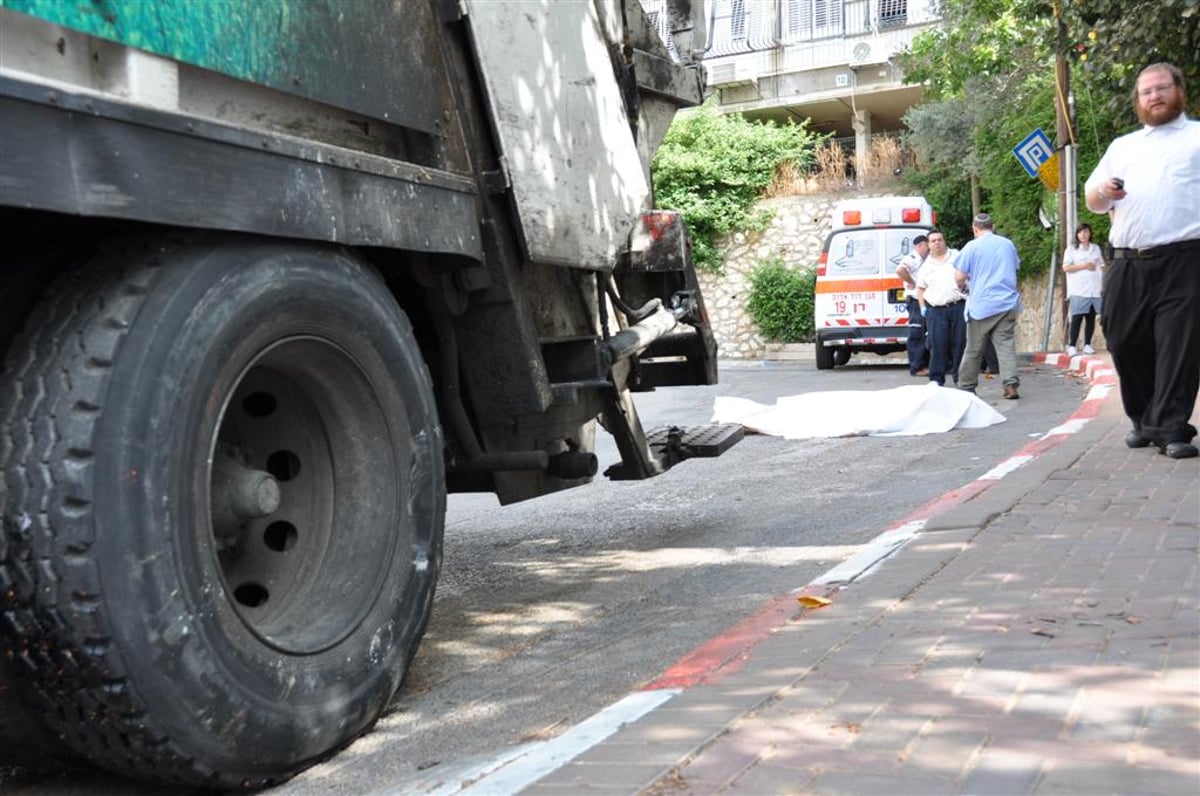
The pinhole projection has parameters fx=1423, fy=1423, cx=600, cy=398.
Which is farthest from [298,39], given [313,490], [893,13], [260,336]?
[893,13]

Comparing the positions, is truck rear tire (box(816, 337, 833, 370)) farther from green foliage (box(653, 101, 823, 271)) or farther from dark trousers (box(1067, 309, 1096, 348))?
green foliage (box(653, 101, 823, 271))

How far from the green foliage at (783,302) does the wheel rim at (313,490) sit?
1024 inches

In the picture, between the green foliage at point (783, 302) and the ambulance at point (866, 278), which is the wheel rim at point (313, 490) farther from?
the green foliage at point (783, 302)

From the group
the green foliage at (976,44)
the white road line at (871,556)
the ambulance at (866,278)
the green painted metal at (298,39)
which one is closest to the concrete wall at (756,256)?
the green foliage at (976,44)

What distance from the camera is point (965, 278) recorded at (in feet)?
49.0

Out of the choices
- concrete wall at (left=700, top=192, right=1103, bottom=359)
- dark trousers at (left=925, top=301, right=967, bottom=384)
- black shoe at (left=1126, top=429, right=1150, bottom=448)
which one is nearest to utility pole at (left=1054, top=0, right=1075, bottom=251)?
dark trousers at (left=925, top=301, right=967, bottom=384)

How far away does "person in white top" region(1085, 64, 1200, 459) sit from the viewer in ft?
23.0

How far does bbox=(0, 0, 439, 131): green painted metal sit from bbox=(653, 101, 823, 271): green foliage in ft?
86.0

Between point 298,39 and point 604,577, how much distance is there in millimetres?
3031

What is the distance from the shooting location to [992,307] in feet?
45.3

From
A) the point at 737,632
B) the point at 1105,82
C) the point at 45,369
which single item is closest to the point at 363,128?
the point at 45,369

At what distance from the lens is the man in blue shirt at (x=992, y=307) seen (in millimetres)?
13844

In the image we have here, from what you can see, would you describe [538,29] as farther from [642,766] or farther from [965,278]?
[965,278]

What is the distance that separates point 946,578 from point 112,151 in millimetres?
3022
